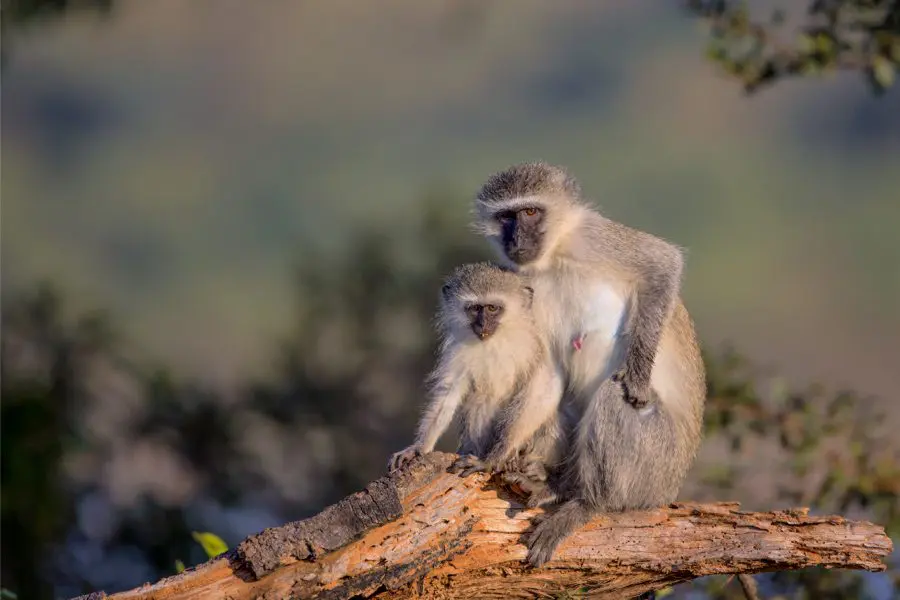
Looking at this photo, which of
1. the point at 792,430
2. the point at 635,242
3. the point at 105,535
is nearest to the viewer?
the point at 635,242

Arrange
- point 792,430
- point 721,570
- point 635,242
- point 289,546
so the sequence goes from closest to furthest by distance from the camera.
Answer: point 289,546, point 721,570, point 635,242, point 792,430

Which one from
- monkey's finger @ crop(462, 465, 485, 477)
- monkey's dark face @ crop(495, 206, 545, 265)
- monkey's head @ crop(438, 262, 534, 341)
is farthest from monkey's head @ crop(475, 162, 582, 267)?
monkey's finger @ crop(462, 465, 485, 477)

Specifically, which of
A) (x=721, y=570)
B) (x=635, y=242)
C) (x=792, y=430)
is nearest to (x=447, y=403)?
(x=635, y=242)

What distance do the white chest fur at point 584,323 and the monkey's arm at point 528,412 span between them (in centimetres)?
10

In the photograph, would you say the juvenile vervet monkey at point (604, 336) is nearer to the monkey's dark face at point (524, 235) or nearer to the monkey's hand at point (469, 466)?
the monkey's dark face at point (524, 235)

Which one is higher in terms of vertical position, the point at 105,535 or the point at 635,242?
the point at 635,242

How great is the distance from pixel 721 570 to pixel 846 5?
3.78m

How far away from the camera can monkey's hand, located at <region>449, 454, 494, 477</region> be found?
181 inches

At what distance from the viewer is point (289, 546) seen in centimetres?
414

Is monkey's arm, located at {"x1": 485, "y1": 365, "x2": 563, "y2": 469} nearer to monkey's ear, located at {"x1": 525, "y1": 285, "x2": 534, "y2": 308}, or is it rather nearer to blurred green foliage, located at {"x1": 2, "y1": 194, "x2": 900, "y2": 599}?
monkey's ear, located at {"x1": 525, "y1": 285, "x2": 534, "y2": 308}

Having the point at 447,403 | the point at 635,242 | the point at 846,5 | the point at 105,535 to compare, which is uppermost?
the point at 846,5

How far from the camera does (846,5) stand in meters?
6.86

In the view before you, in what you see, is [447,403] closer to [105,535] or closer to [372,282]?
[372,282]

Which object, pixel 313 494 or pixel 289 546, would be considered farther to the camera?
pixel 313 494
